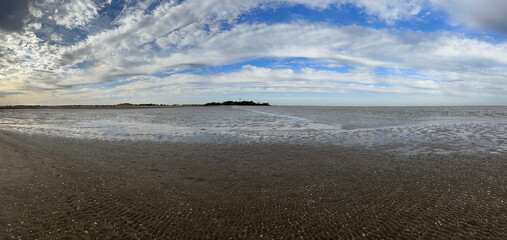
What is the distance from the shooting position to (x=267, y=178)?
686 cm

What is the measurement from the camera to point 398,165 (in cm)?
828

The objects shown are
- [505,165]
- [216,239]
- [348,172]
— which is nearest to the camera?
[216,239]

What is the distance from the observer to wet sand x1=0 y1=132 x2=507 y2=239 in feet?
13.5

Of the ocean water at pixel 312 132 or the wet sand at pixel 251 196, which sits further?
the ocean water at pixel 312 132

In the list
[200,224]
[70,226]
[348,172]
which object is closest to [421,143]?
[348,172]

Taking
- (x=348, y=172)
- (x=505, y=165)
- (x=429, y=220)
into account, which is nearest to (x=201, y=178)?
(x=348, y=172)

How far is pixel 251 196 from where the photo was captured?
550cm

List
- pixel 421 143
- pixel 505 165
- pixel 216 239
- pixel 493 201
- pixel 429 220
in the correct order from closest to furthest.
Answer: pixel 216 239
pixel 429 220
pixel 493 201
pixel 505 165
pixel 421 143

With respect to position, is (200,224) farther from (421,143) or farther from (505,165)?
(421,143)

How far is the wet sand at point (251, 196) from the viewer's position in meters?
4.10

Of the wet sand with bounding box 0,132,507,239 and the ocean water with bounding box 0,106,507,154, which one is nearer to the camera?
the wet sand with bounding box 0,132,507,239

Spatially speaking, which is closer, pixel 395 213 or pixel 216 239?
pixel 216 239

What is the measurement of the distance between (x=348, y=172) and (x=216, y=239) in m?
4.96

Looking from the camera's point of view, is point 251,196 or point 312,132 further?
point 312,132
